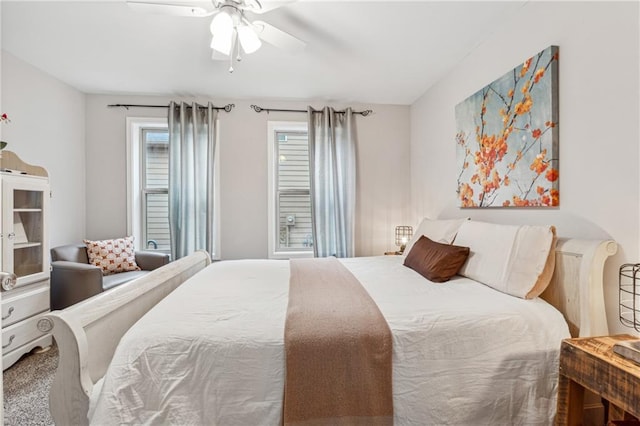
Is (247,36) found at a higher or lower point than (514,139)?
higher

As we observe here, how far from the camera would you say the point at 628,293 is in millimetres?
1352

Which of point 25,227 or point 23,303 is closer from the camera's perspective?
point 23,303

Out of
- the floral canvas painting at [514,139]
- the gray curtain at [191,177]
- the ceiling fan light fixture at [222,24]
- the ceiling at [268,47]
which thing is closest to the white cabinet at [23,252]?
the ceiling at [268,47]

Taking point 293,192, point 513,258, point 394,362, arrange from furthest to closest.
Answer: point 293,192 → point 513,258 → point 394,362

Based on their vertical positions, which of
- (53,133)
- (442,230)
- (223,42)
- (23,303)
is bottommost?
(23,303)

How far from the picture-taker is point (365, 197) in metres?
3.70

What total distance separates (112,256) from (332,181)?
2449 millimetres

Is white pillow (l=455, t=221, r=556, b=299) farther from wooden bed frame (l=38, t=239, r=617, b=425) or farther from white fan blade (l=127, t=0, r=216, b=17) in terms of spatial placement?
white fan blade (l=127, t=0, r=216, b=17)

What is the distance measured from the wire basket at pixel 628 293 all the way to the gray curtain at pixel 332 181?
240 cm

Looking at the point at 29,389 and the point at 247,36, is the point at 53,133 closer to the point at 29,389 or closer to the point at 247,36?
the point at 29,389

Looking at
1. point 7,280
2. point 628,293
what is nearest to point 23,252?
point 7,280

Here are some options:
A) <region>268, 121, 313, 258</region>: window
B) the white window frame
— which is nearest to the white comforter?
the white window frame

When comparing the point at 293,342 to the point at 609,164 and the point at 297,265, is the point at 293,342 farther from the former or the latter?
the point at 609,164

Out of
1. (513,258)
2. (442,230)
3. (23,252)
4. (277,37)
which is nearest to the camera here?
(513,258)
